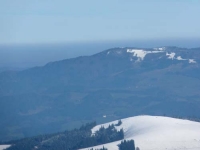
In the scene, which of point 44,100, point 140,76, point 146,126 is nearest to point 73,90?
point 44,100

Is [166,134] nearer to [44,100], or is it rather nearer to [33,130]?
[33,130]

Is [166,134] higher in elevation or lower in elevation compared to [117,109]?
higher

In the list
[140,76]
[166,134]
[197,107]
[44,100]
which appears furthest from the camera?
[140,76]

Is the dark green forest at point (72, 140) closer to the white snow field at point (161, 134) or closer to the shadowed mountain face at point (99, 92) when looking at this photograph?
the white snow field at point (161, 134)

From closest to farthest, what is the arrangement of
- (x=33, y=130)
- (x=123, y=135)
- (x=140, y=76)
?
(x=123, y=135) < (x=33, y=130) < (x=140, y=76)

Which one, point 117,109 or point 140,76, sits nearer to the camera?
point 117,109

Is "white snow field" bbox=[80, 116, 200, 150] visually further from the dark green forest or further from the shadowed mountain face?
the shadowed mountain face

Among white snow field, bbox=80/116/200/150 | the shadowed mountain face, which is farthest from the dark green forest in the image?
the shadowed mountain face
